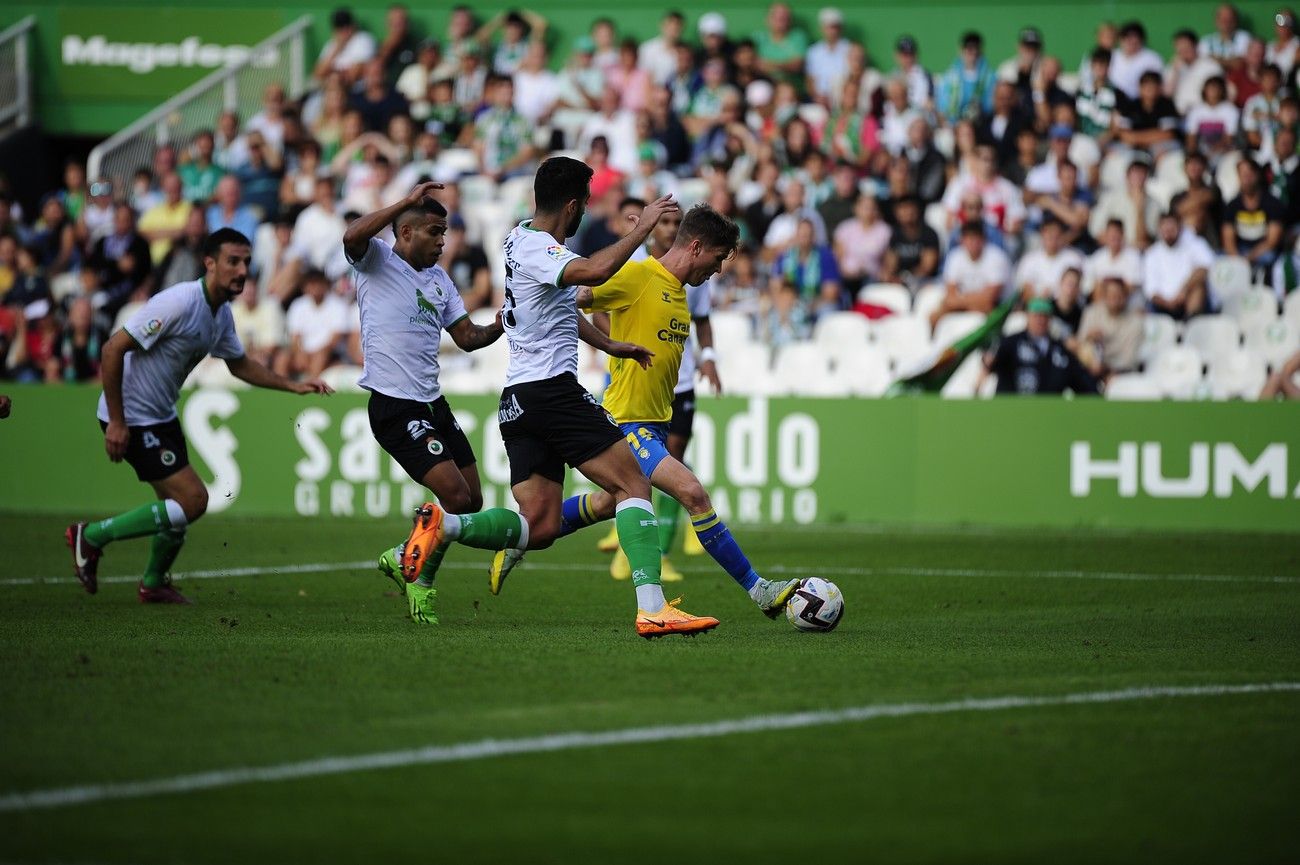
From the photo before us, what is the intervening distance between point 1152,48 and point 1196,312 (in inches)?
203

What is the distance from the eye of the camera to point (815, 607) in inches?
348

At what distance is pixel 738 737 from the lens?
5934 mm

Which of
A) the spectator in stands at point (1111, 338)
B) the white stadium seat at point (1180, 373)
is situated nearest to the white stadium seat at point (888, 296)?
the spectator in stands at point (1111, 338)

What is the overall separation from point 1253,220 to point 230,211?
39.3ft

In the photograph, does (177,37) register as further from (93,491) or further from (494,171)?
(93,491)

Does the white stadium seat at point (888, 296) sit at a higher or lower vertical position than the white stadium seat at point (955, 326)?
higher

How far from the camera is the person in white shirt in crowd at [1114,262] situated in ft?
61.7

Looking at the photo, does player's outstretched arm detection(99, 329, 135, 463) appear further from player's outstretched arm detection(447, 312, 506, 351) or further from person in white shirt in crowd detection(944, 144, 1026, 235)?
person in white shirt in crowd detection(944, 144, 1026, 235)

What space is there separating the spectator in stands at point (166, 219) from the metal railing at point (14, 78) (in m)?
4.35

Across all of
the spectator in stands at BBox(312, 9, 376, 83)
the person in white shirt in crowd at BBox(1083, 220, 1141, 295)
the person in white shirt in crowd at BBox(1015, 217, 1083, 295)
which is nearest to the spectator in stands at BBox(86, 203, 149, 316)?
the spectator in stands at BBox(312, 9, 376, 83)

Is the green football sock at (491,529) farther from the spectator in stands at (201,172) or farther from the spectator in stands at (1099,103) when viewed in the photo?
the spectator in stands at (201,172)

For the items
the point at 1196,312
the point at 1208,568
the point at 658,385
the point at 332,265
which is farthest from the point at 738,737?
the point at 332,265

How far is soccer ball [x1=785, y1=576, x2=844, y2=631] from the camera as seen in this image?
8.84 m

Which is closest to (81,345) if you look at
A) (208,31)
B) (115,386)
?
(208,31)
